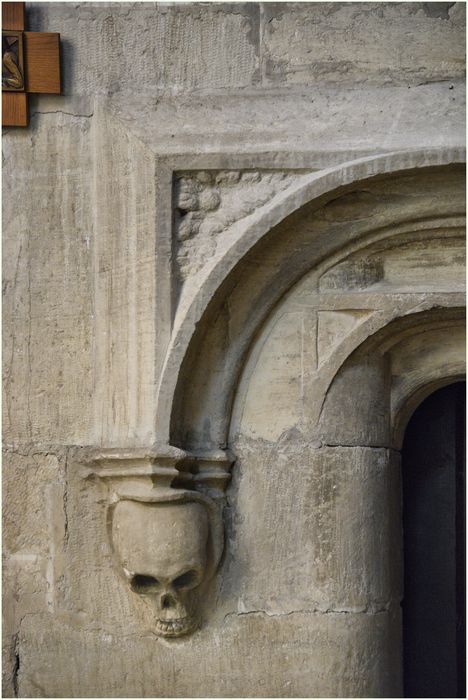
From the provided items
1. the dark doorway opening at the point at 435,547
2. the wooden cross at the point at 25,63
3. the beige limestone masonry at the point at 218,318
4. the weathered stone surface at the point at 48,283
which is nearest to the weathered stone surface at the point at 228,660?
the beige limestone masonry at the point at 218,318

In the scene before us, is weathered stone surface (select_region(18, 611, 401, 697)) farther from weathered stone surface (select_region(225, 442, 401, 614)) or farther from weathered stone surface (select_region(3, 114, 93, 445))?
weathered stone surface (select_region(3, 114, 93, 445))

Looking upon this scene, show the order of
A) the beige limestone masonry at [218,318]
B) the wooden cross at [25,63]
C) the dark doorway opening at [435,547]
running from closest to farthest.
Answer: the beige limestone masonry at [218,318] < the wooden cross at [25,63] < the dark doorway opening at [435,547]

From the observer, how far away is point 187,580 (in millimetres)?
5285

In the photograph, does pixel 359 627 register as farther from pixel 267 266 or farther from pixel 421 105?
pixel 421 105

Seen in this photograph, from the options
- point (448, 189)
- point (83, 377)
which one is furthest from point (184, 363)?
point (448, 189)

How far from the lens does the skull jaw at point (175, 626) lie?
5309 mm

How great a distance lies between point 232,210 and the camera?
532 cm

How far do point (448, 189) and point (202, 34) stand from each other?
1074 millimetres

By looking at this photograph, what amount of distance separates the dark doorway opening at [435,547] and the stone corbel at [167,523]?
94 centimetres

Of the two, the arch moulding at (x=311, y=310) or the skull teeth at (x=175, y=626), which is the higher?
the arch moulding at (x=311, y=310)

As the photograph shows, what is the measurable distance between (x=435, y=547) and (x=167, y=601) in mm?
1231

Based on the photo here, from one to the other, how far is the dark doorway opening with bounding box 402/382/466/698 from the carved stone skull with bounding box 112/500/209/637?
1028 mm

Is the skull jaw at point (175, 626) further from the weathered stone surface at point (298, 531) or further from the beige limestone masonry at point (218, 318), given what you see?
the weathered stone surface at point (298, 531)

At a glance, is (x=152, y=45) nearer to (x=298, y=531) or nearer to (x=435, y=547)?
(x=298, y=531)
